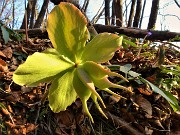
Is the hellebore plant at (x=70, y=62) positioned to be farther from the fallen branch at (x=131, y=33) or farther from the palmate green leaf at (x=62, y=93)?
the fallen branch at (x=131, y=33)

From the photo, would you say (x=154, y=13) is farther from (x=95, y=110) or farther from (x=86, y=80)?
(x=86, y=80)

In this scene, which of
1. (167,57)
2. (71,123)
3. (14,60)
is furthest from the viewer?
(167,57)

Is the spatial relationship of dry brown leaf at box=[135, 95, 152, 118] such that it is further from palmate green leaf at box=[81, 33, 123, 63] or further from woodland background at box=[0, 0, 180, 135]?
palmate green leaf at box=[81, 33, 123, 63]

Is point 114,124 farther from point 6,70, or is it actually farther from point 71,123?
point 6,70

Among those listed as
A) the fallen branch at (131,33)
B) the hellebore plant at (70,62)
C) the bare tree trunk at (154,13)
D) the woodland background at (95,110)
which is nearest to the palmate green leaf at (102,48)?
the hellebore plant at (70,62)

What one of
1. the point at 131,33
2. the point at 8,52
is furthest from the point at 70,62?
the point at 131,33

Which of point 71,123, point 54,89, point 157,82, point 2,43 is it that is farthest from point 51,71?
point 2,43
